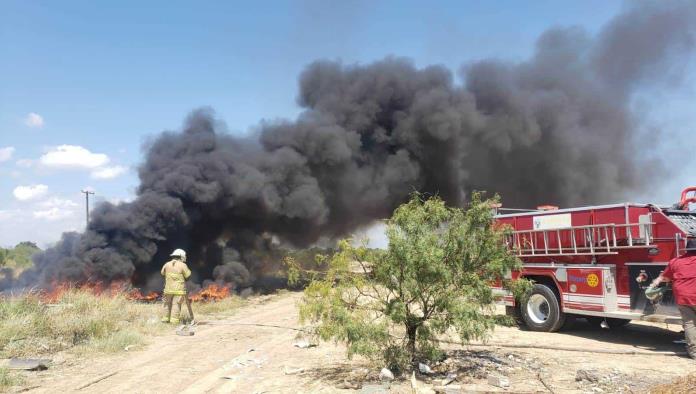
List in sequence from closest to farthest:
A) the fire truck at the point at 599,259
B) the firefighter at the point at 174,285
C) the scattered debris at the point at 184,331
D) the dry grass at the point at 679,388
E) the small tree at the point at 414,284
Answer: the dry grass at the point at 679,388
the small tree at the point at 414,284
the fire truck at the point at 599,259
the scattered debris at the point at 184,331
the firefighter at the point at 174,285

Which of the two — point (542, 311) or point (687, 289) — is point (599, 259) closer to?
point (542, 311)

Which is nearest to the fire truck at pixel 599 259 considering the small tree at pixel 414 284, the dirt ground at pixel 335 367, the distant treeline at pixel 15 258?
the dirt ground at pixel 335 367

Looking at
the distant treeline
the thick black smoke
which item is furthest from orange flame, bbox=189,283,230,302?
the distant treeline

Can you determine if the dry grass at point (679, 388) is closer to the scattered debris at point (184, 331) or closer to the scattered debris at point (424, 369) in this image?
the scattered debris at point (424, 369)

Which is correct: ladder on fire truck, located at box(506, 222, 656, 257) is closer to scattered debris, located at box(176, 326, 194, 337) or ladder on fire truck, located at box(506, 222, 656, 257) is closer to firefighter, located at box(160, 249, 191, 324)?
scattered debris, located at box(176, 326, 194, 337)

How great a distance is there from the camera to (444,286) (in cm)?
585

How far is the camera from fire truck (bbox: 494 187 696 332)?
27.1 feet

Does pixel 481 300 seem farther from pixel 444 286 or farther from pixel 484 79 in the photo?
pixel 484 79

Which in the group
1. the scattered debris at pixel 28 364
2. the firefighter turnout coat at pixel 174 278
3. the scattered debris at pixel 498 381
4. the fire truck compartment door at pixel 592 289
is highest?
the firefighter turnout coat at pixel 174 278

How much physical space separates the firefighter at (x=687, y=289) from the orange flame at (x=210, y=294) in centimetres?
1256

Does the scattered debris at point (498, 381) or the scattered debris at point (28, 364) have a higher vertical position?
the scattered debris at point (28, 364)

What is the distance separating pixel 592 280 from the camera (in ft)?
29.0

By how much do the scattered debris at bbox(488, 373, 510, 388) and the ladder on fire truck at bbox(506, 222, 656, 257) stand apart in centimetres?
227

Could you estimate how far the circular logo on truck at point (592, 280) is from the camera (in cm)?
876
